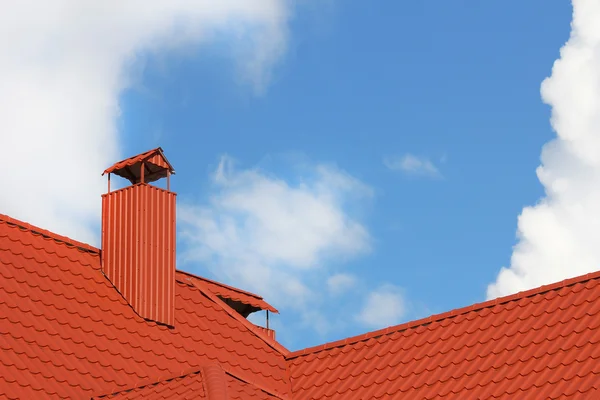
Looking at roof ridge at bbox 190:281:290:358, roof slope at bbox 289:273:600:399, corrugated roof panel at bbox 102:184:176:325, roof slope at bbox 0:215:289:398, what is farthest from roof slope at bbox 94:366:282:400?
roof ridge at bbox 190:281:290:358

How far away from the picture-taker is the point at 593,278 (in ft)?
52.3

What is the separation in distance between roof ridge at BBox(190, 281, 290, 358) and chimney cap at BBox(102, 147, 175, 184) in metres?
2.14

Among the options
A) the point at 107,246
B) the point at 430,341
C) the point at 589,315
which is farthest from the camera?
the point at 107,246

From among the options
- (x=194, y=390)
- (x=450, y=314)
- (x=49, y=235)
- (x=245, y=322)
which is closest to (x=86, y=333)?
(x=49, y=235)

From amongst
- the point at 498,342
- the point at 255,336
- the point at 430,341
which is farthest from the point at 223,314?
the point at 498,342

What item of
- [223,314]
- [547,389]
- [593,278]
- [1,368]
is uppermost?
[223,314]

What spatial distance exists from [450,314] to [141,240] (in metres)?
5.48

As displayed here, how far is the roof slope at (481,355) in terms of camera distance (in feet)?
47.2

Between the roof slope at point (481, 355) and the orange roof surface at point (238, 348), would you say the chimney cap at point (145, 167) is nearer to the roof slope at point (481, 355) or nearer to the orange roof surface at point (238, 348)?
the orange roof surface at point (238, 348)

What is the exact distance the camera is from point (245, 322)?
19.3 meters

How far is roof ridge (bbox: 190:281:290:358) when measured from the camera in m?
19.0

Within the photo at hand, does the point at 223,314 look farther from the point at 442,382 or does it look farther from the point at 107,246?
the point at 442,382

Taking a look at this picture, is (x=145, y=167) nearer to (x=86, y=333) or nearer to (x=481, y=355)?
(x=86, y=333)

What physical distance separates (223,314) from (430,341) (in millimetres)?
4272
